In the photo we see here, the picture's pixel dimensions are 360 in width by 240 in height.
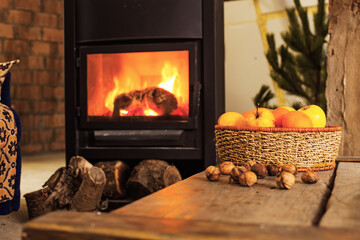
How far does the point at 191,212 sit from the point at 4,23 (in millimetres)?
4308

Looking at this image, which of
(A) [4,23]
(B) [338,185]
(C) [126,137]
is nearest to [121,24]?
(C) [126,137]

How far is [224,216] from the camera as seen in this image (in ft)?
2.05

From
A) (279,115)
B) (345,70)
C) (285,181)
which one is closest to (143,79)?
(345,70)

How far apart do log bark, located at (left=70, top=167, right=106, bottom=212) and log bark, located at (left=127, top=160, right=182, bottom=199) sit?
0.26m

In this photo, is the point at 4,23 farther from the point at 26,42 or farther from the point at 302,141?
the point at 302,141

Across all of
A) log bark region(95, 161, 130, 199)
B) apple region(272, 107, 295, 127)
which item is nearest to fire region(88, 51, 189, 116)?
log bark region(95, 161, 130, 199)

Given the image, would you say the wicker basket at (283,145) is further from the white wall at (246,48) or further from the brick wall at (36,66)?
the brick wall at (36,66)

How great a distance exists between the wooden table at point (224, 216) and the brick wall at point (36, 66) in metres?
4.00

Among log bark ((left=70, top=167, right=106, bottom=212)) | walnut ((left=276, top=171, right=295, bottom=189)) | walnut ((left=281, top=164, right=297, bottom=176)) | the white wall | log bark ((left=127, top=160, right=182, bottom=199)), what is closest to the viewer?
walnut ((left=276, top=171, right=295, bottom=189))

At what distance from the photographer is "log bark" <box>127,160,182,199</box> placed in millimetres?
2191

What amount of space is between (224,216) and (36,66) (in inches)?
172

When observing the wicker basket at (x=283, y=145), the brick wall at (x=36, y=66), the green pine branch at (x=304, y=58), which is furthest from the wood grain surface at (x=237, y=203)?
the brick wall at (x=36, y=66)

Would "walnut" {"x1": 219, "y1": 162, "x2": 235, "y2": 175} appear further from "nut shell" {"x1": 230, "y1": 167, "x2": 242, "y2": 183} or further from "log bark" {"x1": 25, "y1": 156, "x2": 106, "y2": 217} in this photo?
"log bark" {"x1": 25, "y1": 156, "x2": 106, "y2": 217}

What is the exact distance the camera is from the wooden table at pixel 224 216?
52 cm
